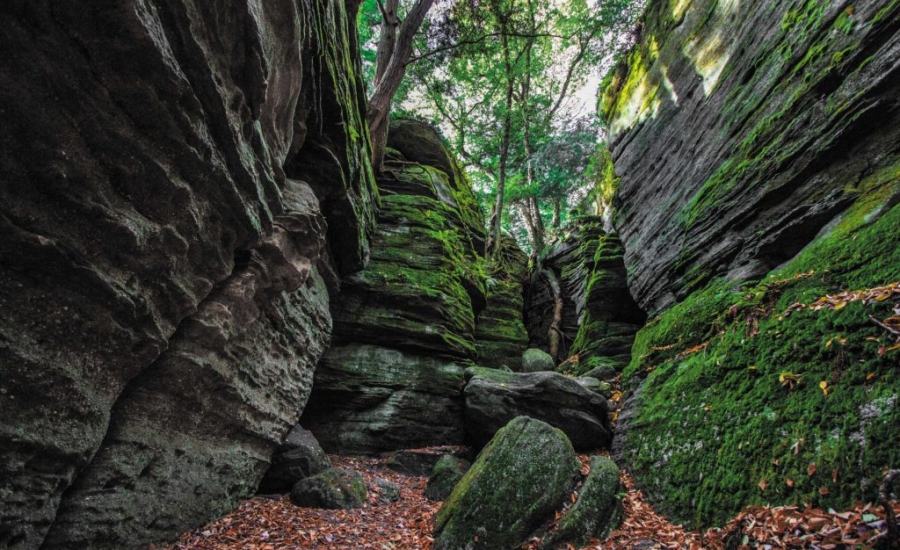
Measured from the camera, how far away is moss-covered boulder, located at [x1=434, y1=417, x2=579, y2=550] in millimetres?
5008

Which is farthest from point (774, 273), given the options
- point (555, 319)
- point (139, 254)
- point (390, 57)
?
point (390, 57)

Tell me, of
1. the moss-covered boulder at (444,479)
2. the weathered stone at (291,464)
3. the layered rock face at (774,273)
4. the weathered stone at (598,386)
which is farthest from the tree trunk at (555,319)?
the weathered stone at (291,464)

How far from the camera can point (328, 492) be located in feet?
19.9

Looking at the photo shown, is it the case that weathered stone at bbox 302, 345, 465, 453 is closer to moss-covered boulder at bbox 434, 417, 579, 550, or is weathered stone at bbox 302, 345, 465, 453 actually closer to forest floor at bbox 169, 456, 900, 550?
forest floor at bbox 169, 456, 900, 550

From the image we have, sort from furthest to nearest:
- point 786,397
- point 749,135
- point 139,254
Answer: point 749,135
point 786,397
point 139,254

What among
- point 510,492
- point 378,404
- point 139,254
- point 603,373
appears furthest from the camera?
point 603,373

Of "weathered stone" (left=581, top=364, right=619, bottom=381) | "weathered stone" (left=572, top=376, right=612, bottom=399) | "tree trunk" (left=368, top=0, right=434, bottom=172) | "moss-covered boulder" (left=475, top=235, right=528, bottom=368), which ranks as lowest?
"weathered stone" (left=572, top=376, right=612, bottom=399)

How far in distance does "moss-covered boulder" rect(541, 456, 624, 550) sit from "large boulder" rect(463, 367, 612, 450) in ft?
6.95

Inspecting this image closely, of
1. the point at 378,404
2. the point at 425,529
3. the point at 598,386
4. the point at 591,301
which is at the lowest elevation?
the point at 425,529

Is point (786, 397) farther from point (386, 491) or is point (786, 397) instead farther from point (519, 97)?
point (519, 97)

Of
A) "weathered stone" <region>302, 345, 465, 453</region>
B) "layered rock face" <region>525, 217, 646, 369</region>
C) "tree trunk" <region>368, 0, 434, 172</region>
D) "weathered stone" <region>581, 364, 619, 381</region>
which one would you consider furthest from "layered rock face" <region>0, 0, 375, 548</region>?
"layered rock face" <region>525, 217, 646, 369</region>

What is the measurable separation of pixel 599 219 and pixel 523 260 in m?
6.18

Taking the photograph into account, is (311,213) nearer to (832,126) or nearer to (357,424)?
(357,424)

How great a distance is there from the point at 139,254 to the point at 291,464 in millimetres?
4764
